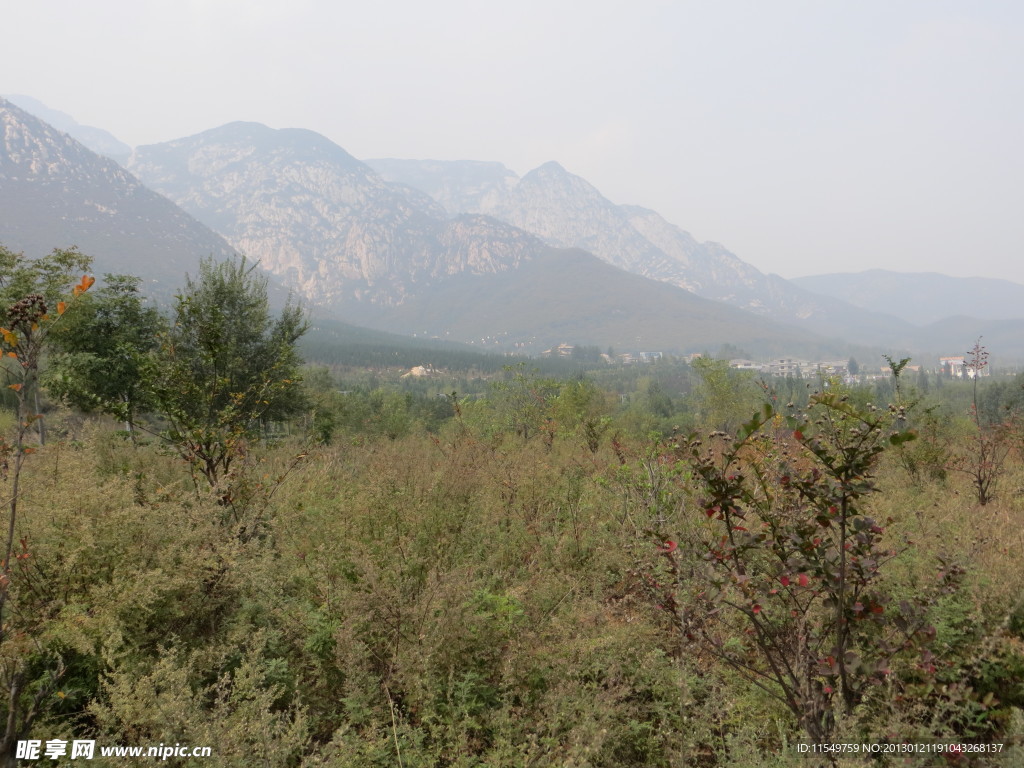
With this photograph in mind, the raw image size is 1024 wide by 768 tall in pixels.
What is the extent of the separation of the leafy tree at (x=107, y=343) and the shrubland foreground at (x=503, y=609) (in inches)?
385

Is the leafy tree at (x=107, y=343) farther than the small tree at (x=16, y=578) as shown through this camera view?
Yes

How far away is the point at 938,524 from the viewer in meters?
5.88

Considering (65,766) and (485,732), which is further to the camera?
(485,732)

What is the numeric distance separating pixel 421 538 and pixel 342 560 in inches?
40.3

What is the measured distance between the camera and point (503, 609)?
483 cm

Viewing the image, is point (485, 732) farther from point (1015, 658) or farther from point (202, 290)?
point (202, 290)

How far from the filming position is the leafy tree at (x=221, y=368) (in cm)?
668

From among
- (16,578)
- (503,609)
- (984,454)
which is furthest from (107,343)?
(984,454)

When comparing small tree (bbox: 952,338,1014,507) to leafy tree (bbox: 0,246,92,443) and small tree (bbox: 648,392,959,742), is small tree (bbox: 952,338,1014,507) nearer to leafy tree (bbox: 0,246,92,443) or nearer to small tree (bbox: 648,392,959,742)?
small tree (bbox: 648,392,959,742)

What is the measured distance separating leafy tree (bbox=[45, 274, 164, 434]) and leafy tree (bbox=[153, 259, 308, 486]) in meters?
2.49

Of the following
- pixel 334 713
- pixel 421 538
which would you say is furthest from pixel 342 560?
pixel 334 713

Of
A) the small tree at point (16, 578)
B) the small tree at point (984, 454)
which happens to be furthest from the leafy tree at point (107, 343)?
the small tree at point (984, 454)

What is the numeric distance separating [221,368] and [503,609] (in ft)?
24.7

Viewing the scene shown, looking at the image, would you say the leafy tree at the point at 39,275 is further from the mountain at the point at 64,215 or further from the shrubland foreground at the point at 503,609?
the mountain at the point at 64,215
